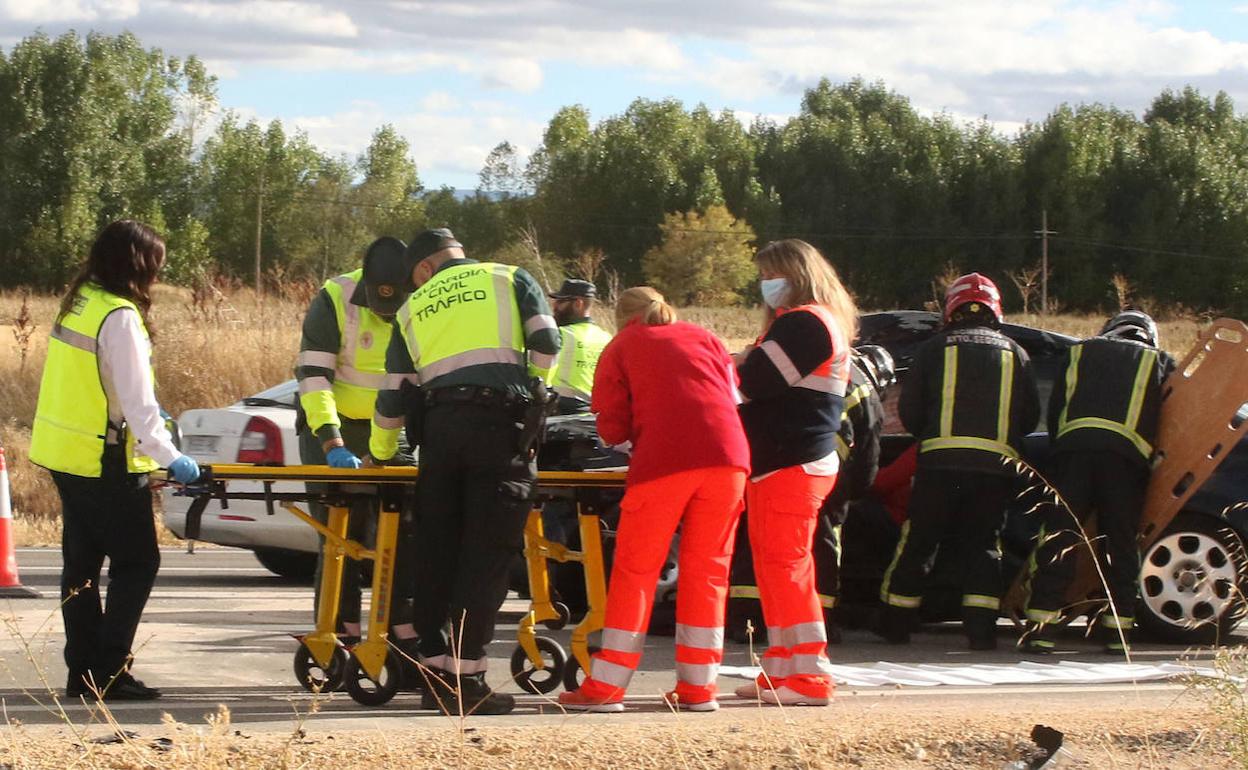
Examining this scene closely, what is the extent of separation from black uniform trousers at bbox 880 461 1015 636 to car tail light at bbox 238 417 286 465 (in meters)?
4.18

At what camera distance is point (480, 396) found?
6.45 m

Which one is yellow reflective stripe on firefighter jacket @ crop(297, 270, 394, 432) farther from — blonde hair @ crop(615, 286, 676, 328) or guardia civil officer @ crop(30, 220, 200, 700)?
blonde hair @ crop(615, 286, 676, 328)

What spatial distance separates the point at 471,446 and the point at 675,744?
1.46m

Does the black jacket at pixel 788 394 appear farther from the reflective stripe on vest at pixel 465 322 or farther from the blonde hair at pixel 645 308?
the reflective stripe on vest at pixel 465 322

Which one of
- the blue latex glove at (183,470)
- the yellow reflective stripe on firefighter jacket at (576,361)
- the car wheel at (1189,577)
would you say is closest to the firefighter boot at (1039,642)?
the car wheel at (1189,577)

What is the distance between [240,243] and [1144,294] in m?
38.9

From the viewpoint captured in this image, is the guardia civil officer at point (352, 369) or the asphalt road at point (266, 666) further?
the guardia civil officer at point (352, 369)

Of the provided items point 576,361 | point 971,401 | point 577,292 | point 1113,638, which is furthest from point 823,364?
point 577,292

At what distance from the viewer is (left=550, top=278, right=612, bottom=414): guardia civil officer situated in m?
9.88

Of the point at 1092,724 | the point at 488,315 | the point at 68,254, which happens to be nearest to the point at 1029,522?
the point at 1092,724

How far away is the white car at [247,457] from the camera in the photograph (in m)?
10.9

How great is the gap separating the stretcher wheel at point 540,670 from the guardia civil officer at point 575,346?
8.62ft

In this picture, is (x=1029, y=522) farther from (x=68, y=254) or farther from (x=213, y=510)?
(x=68, y=254)

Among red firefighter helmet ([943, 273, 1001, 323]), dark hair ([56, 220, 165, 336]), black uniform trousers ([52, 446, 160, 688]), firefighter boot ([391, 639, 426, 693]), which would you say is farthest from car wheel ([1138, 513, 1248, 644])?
dark hair ([56, 220, 165, 336])
